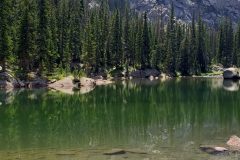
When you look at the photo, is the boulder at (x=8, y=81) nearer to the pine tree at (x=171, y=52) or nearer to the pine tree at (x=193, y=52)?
the pine tree at (x=171, y=52)

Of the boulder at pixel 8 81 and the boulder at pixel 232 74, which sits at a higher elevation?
the boulder at pixel 232 74

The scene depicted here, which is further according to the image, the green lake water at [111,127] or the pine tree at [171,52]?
the pine tree at [171,52]

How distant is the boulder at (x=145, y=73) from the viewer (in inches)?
5591

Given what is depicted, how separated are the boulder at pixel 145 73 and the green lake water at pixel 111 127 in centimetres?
7808

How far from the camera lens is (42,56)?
3851 inches

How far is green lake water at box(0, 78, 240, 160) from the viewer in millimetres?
27703

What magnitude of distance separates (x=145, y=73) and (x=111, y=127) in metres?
107

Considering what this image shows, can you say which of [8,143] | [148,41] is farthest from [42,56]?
[8,143]

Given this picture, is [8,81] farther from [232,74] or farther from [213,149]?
[232,74]

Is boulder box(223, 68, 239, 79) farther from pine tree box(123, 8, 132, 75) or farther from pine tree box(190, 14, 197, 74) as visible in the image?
pine tree box(123, 8, 132, 75)

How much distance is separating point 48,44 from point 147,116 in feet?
188

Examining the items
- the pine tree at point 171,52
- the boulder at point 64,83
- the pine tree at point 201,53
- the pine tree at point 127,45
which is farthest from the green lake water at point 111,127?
the pine tree at point 201,53

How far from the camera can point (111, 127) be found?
126ft

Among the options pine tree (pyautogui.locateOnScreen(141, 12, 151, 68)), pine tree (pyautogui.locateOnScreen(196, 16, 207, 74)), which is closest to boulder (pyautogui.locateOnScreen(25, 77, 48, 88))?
pine tree (pyautogui.locateOnScreen(141, 12, 151, 68))
